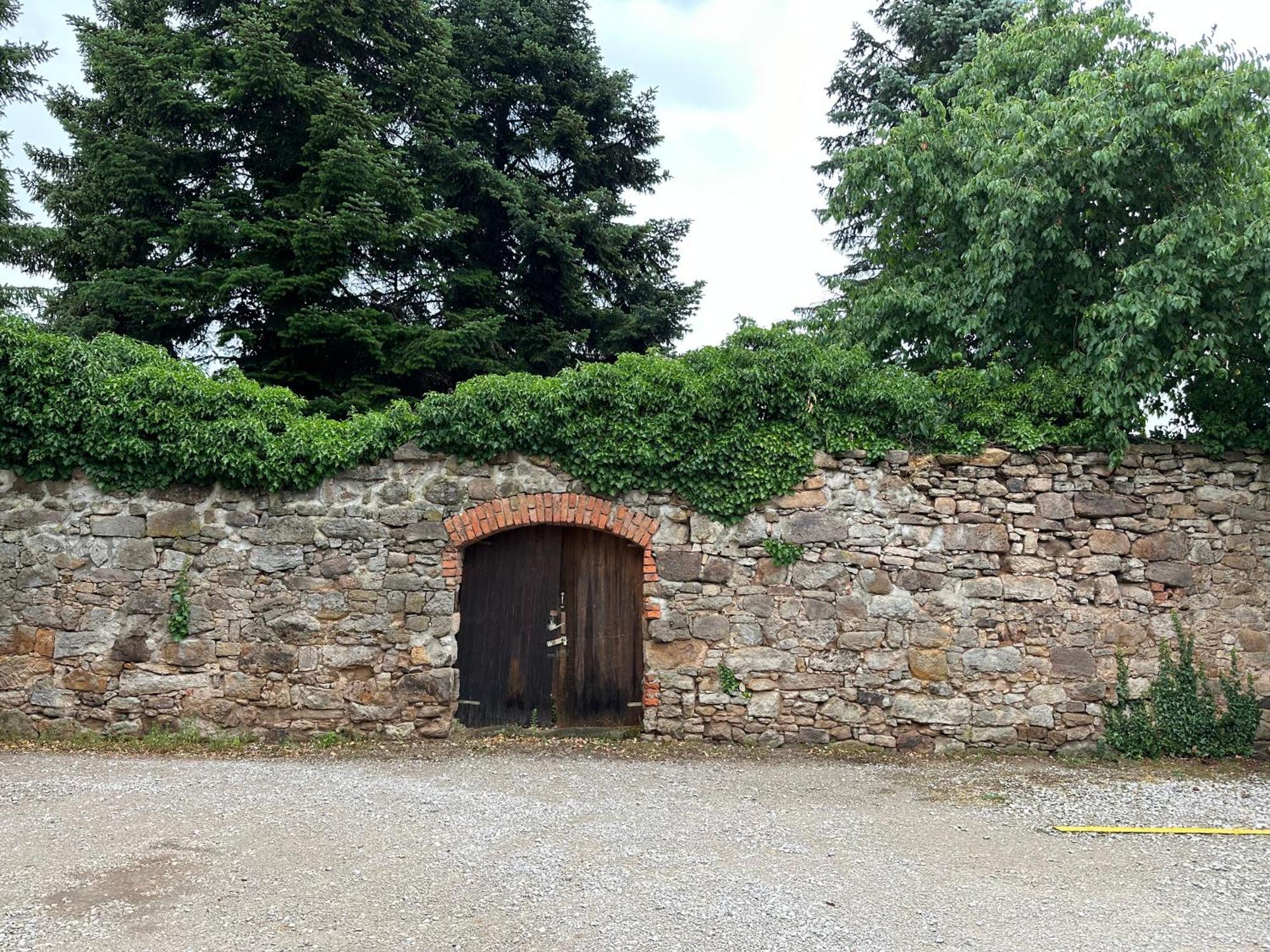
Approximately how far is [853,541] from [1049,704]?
6.87ft

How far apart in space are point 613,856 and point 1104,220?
22.5 feet

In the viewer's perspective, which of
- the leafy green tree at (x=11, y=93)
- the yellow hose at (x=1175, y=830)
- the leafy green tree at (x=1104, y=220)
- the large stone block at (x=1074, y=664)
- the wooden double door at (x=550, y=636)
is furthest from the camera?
the leafy green tree at (x=11, y=93)

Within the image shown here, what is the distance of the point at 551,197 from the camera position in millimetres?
12859

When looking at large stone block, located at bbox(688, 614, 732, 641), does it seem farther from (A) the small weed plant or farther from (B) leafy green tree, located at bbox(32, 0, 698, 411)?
(B) leafy green tree, located at bbox(32, 0, 698, 411)

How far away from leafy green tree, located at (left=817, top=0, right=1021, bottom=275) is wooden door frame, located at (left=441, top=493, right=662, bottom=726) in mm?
7678

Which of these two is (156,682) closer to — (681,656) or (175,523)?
(175,523)

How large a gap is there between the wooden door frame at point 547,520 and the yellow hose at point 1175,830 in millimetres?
3298

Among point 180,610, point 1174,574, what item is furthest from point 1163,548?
point 180,610

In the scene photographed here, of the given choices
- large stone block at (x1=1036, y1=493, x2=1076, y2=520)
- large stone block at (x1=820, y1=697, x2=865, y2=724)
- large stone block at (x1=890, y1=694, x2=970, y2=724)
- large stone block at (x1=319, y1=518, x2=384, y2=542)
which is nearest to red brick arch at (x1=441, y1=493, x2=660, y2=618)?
large stone block at (x1=319, y1=518, x2=384, y2=542)

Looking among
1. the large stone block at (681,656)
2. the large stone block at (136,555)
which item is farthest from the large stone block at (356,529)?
the large stone block at (681,656)

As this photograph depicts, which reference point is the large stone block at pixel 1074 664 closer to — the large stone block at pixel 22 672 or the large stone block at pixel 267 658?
the large stone block at pixel 267 658

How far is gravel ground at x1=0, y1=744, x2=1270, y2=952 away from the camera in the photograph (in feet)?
11.5

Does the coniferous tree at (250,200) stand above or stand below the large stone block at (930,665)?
above

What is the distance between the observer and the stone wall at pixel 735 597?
685 centimetres
